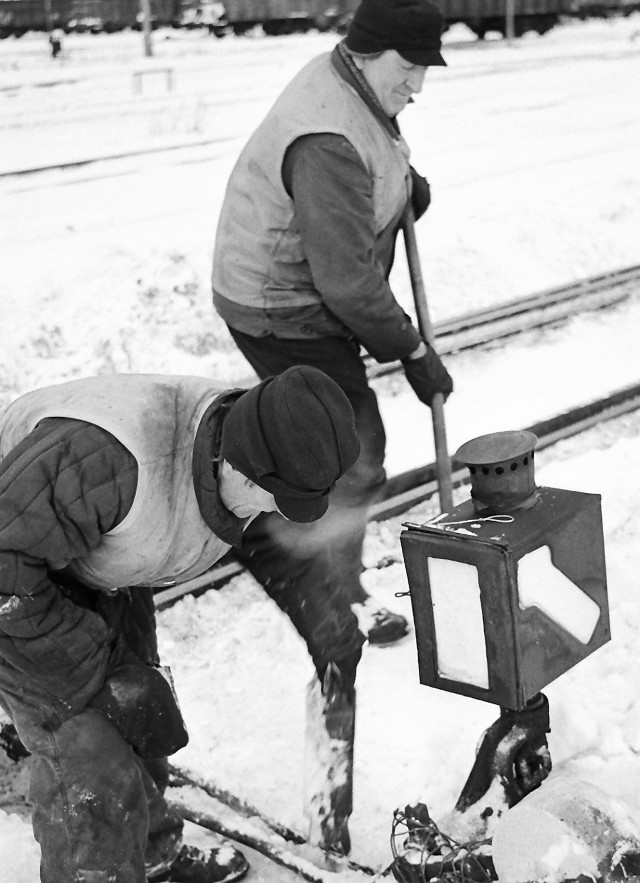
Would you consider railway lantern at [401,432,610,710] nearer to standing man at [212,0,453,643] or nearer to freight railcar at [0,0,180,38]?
standing man at [212,0,453,643]

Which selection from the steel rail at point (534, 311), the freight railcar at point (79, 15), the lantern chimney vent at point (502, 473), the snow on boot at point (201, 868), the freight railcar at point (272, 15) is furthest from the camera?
the freight railcar at point (272, 15)

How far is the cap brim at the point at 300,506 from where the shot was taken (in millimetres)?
2582

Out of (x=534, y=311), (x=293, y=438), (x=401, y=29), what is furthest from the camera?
(x=534, y=311)

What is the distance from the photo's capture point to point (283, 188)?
12.4 feet

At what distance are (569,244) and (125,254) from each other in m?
3.89

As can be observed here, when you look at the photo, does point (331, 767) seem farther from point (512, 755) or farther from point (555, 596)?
point (555, 596)

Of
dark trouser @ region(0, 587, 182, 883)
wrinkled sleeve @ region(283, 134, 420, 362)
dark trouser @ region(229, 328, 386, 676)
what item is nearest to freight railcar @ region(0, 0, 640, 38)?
dark trouser @ region(229, 328, 386, 676)

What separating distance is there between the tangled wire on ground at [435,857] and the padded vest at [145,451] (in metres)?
0.87

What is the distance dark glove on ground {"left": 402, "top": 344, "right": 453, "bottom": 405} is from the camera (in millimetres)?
4277

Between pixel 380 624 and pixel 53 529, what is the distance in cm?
209

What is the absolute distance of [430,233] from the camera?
1031 cm

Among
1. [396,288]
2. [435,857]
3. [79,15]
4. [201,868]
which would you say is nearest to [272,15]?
[79,15]

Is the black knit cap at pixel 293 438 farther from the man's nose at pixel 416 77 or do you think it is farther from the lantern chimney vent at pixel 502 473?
the man's nose at pixel 416 77

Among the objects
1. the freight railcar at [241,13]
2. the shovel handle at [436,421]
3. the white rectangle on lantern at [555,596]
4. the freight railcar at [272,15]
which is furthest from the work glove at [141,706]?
the freight railcar at [272,15]
